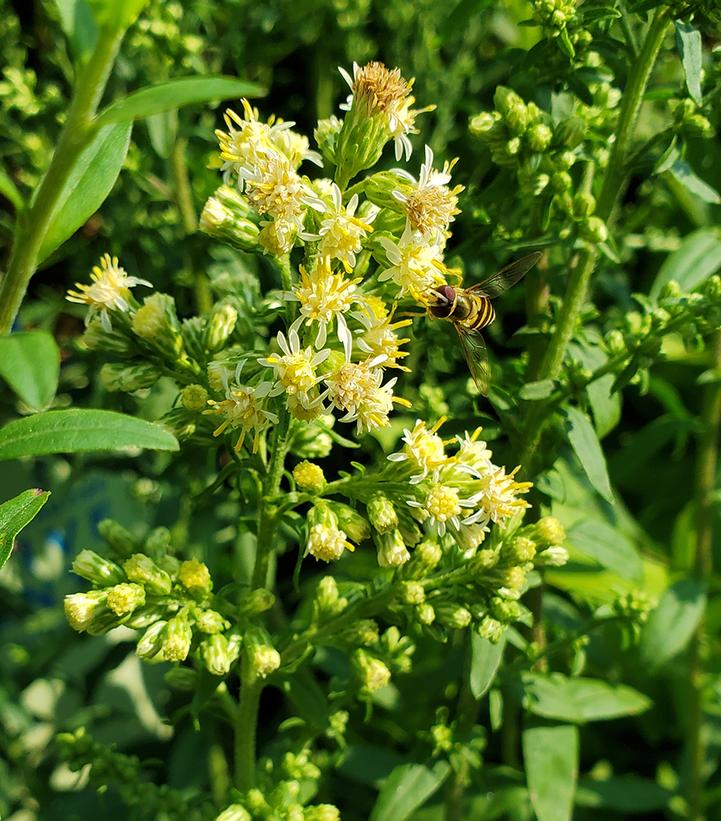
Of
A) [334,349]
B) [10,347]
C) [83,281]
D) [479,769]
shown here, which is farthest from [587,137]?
[83,281]

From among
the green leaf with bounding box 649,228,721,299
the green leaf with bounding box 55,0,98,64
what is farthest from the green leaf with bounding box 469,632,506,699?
the green leaf with bounding box 55,0,98,64

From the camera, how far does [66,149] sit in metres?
1.09

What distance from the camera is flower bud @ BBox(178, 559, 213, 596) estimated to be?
1449 mm

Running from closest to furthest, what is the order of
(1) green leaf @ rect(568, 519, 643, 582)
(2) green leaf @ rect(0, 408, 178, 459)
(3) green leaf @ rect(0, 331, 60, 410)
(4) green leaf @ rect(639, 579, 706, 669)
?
(3) green leaf @ rect(0, 331, 60, 410) < (2) green leaf @ rect(0, 408, 178, 459) < (1) green leaf @ rect(568, 519, 643, 582) < (4) green leaf @ rect(639, 579, 706, 669)

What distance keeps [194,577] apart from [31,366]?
1.69 feet

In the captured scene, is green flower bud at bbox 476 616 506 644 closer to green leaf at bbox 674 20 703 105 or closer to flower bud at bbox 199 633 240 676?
flower bud at bbox 199 633 240 676

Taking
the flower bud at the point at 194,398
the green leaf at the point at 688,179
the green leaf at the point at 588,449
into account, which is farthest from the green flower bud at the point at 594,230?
the flower bud at the point at 194,398

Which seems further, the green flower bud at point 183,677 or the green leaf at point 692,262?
the green leaf at point 692,262

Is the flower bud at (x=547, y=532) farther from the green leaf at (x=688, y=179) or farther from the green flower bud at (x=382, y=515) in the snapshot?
the green leaf at (x=688, y=179)

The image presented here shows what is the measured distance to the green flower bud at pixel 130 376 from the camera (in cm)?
151

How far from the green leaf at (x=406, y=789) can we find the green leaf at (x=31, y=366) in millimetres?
1054

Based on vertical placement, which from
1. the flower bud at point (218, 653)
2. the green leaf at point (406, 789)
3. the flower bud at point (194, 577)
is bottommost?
the green leaf at point (406, 789)

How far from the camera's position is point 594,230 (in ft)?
5.19

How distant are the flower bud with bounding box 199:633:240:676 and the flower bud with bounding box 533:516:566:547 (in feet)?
1.52
